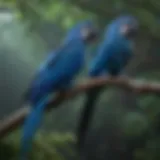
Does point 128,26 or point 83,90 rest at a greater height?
point 128,26

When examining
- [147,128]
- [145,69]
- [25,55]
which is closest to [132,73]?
[145,69]

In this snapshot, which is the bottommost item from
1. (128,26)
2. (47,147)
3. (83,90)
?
(47,147)

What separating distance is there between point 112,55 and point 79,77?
0.10 m

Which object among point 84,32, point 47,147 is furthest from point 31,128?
point 84,32

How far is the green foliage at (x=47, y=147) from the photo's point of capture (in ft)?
4.33

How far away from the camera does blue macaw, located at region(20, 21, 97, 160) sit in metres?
1.29

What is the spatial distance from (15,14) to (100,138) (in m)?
0.38

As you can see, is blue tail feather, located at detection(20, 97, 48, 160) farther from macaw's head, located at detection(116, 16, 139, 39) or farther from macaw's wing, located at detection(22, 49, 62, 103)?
macaw's head, located at detection(116, 16, 139, 39)

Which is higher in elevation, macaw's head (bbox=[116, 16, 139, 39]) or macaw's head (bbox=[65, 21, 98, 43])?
macaw's head (bbox=[116, 16, 139, 39])

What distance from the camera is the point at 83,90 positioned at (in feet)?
4.41

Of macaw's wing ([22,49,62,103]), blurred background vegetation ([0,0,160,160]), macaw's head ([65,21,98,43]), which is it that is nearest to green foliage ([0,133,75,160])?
blurred background vegetation ([0,0,160,160])

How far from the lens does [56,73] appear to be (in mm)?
1313

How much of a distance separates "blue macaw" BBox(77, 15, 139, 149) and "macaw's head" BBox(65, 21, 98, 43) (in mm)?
32

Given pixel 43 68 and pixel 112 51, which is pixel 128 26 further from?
pixel 43 68
